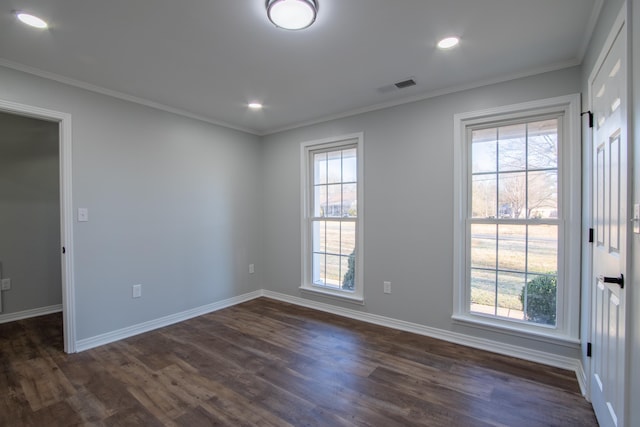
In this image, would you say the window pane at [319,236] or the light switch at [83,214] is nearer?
the light switch at [83,214]

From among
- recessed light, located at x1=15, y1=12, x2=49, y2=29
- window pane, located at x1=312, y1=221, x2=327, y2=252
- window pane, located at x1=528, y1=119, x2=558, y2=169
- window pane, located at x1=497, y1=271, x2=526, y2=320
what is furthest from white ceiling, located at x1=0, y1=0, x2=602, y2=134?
window pane, located at x1=497, y1=271, x2=526, y2=320

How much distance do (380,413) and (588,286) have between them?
5.57 feet

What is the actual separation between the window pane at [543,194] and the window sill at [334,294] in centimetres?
197

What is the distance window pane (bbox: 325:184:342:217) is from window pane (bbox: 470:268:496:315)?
66.7 inches

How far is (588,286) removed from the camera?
2.17 m

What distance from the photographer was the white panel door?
142 centimetres

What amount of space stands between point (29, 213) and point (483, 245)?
5.21 meters

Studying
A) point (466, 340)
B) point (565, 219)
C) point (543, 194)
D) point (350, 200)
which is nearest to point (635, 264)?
point (565, 219)

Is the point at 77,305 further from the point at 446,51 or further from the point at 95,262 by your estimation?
the point at 446,51

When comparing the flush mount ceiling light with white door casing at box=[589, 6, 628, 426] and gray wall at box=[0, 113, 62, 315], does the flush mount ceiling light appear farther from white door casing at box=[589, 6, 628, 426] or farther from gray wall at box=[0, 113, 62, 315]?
gray wall at box=[0, 113, 62, 315]

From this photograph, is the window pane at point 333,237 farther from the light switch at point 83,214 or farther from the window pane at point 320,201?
the light switch at point 83,214


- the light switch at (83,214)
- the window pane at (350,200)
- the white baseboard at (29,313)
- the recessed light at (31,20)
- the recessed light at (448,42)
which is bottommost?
the white baseboard at (29,313)

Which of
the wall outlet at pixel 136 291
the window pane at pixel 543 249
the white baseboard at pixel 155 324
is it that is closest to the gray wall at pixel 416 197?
the window pane at pixel 543 249

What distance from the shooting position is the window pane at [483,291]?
2863 millimetres
